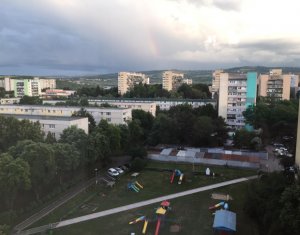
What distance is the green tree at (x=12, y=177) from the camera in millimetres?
15764

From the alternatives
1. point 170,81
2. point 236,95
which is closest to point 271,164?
point 236,95

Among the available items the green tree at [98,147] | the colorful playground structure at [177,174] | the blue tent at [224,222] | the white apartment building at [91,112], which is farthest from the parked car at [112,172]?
the white apartment building at [91,112]

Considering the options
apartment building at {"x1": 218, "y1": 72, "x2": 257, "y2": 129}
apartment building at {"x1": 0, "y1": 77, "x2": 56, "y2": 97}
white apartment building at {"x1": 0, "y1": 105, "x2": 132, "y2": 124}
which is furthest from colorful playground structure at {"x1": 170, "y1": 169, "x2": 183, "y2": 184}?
apartment building at {"x1": 0, "y1": 77, "x2": 56, "y2": 97}

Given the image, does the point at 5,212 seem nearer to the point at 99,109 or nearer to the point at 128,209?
the point at 128,209

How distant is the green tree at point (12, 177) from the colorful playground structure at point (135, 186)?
24.6 ft

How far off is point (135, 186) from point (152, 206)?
338cm

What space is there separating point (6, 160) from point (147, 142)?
20.9 m

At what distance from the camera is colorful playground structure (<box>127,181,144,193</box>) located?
21.4 meters

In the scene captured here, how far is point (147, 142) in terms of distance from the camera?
1415 inches

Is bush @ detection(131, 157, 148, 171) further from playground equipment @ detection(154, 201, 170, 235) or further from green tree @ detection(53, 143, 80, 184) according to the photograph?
playground equipment @ detection(154, 201, 170, 235)

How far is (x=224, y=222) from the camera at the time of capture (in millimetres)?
15062

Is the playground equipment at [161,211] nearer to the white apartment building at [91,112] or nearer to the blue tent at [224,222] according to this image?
the blue tent at [224,222]

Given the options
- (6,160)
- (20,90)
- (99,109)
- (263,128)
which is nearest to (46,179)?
(6,160)

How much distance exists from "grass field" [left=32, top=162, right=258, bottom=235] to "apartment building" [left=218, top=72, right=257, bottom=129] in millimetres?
20577
